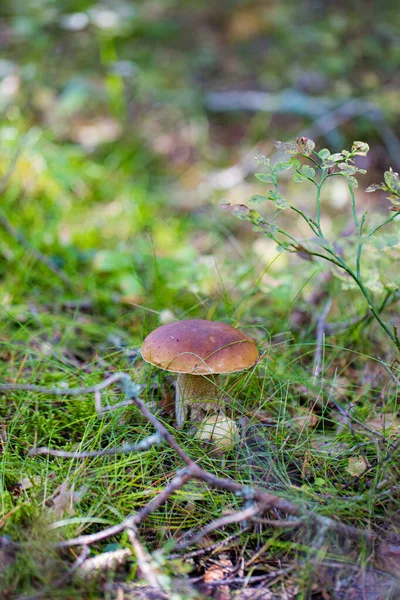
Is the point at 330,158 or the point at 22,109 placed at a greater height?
the point at 330,158

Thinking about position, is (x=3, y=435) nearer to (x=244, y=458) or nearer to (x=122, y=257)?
(x=244, y=458)

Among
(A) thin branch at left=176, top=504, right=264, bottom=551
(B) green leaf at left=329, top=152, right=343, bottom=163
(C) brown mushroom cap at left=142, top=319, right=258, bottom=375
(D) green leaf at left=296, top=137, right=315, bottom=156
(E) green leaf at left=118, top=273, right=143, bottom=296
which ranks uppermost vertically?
(D) green leaf at left=296, top=137, right=315, bottom=156


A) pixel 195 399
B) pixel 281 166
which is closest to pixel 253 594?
pixel 195 399

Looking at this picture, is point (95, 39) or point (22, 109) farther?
point (95, 39)

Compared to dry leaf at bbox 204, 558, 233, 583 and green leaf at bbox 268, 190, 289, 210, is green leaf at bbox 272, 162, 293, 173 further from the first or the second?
dry leaf at bbox 204, 558, 233, 583

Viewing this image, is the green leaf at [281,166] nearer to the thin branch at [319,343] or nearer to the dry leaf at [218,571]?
the thin branch at [319,343]

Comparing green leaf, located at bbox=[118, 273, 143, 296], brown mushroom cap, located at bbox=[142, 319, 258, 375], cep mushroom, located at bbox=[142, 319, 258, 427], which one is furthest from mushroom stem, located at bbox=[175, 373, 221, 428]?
green leaf, located at bbox=[118, 273, 143, 296]

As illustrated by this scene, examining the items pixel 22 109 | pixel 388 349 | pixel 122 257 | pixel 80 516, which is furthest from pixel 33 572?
pixel 22 109
